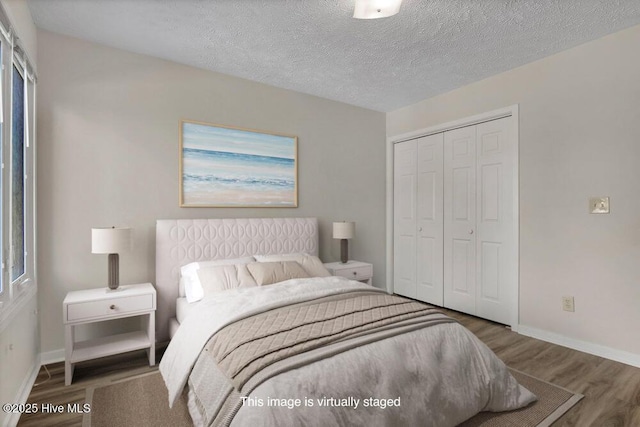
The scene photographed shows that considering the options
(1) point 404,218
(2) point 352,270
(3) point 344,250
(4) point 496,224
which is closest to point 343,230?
(3) point 344,250

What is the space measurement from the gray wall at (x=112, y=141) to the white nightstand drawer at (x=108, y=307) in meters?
0.45

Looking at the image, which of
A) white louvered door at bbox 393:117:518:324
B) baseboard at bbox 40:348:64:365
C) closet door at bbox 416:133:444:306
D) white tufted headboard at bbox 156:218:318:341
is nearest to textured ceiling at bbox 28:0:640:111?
white louvered door at bbox 393:117:518:324

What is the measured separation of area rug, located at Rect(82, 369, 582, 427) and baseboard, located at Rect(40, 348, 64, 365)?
64cm

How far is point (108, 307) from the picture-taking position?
2410mm

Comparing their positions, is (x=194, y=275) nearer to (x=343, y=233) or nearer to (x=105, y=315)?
(x=105, y=315)

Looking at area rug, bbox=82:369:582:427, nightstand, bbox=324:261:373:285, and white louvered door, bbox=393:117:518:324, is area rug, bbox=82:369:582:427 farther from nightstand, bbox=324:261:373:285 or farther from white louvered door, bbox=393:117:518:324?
nightstand, bbox=324:261:373:285

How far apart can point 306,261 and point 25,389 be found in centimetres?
211

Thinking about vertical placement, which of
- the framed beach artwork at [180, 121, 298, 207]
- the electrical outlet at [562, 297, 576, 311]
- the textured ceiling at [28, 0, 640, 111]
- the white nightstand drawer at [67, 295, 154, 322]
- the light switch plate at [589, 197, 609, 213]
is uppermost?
the textured ceiling at [28, 0, 640, 111]

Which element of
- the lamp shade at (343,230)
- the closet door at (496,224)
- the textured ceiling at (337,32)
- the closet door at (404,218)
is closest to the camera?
the textured ceiling at (337,32)

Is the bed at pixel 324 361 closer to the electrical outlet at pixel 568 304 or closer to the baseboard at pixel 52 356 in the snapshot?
the baseboard at pixel 52 356

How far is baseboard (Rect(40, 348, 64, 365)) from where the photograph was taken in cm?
256

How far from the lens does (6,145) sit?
1.90 m

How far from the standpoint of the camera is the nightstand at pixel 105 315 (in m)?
2.30

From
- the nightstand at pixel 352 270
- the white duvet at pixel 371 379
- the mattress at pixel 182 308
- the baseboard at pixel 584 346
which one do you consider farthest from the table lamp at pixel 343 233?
the baseboard at pixel 584 346
